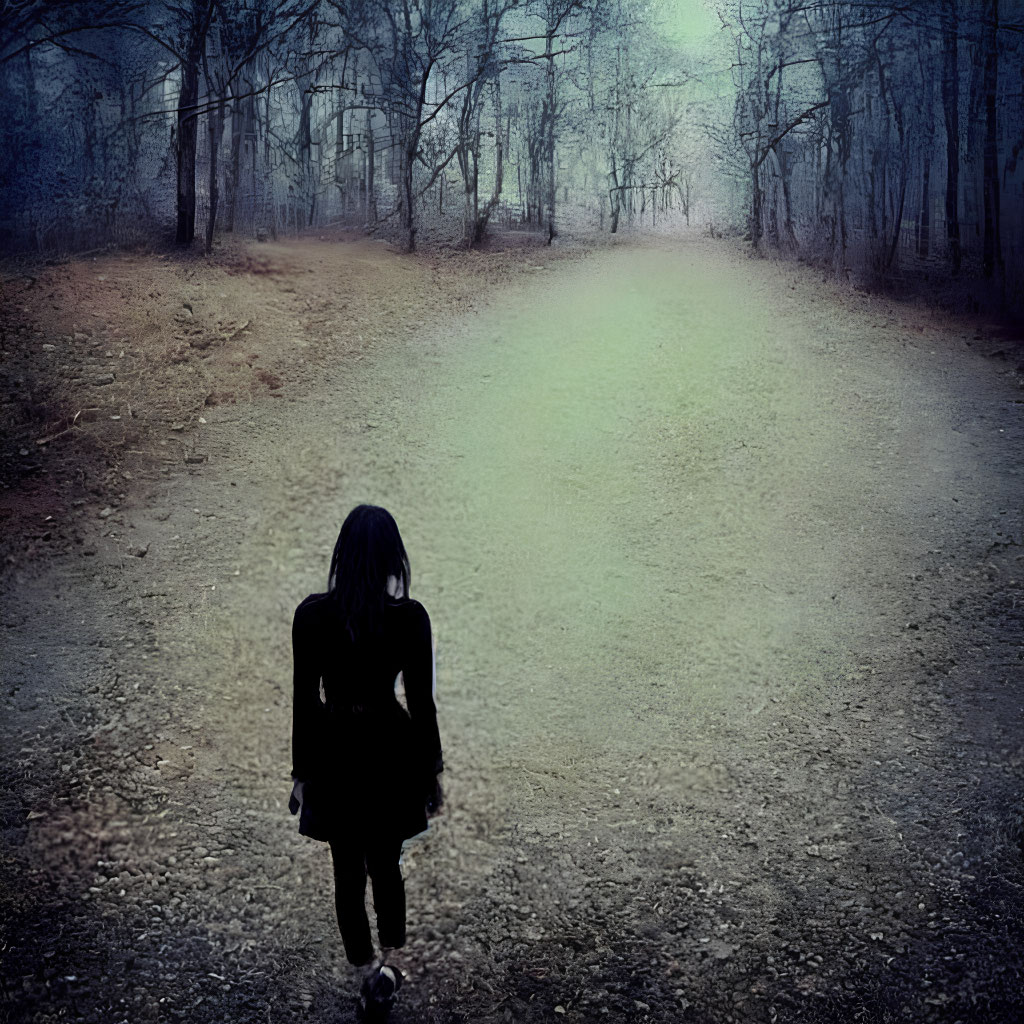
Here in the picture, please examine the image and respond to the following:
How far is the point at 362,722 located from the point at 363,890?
21.6 inches

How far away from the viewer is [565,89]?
6.68 m

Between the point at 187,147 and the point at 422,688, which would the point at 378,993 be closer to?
the point at 422,688

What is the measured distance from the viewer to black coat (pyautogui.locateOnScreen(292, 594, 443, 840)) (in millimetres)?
2174

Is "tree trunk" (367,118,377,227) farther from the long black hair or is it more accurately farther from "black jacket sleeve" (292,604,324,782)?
"black jacket sleeve" (292,604,324,782)

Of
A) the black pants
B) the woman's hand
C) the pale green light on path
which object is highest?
the pale green light on path

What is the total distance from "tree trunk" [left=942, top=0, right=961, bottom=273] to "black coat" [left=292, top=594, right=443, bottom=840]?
6.24m

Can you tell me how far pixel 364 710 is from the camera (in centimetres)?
221

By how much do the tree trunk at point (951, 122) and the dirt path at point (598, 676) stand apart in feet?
2.03

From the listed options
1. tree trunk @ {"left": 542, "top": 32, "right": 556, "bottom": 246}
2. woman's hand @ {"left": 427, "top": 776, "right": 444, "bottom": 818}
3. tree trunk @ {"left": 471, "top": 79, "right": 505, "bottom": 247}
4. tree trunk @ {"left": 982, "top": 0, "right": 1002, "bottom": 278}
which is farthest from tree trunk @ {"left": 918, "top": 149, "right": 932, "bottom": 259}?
woman's hand @ {"left": 427, "top": 776, "right": 444, "bottom": 818}

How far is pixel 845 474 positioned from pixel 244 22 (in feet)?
17.4

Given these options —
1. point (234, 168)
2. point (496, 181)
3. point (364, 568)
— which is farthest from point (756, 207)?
point (364, 568)

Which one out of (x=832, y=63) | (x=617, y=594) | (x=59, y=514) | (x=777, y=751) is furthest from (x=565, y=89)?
(x=777, y=751)

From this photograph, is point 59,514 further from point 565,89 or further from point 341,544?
point 565,89

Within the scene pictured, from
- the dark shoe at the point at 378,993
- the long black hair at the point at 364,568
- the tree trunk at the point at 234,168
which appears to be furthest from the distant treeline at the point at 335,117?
the dark shoe at the point at 378,993
